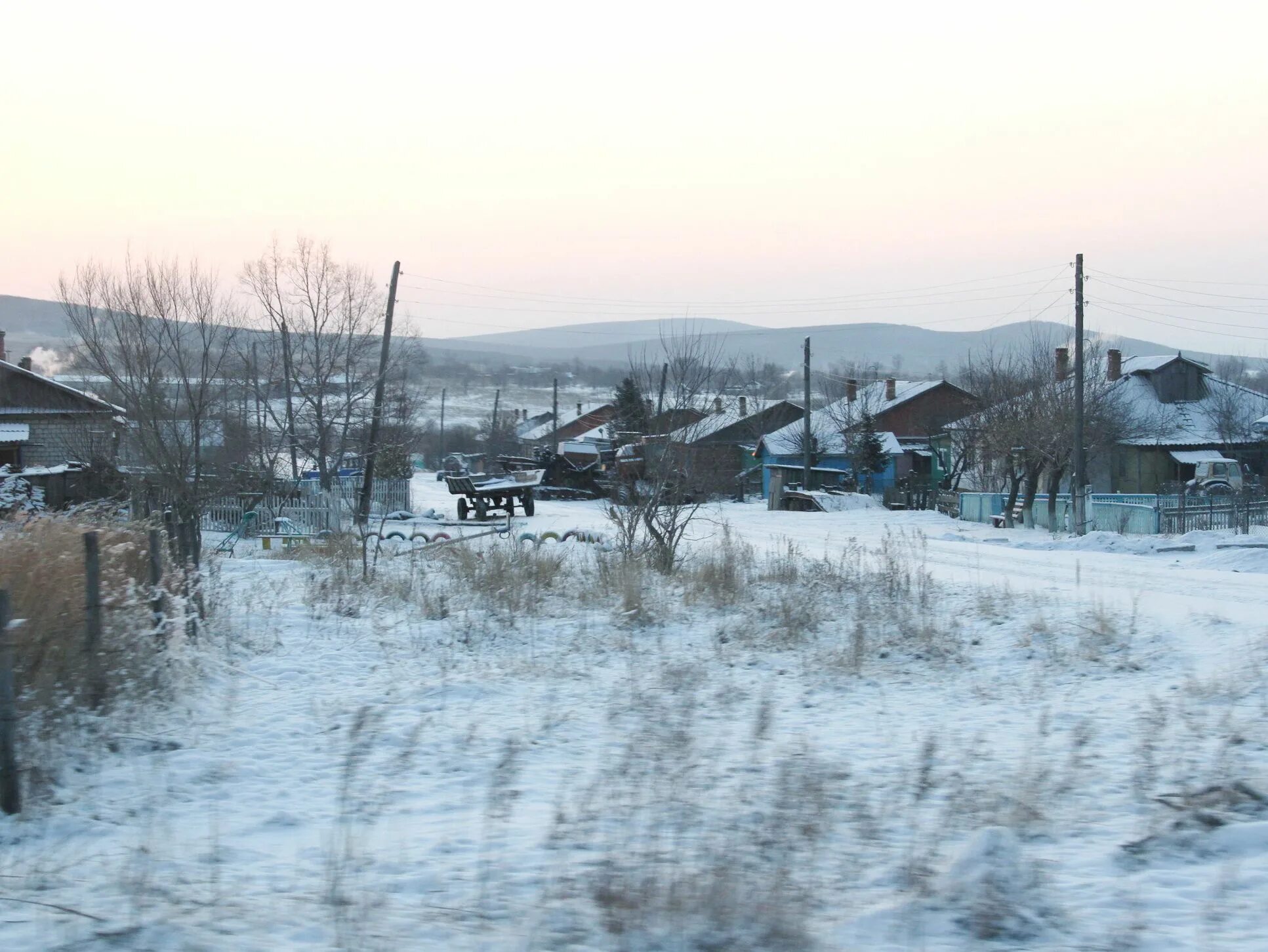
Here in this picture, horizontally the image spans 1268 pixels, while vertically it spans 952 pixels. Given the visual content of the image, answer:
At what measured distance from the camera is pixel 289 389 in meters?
32.2

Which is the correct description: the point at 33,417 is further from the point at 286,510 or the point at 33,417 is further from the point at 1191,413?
the point at 1191,413

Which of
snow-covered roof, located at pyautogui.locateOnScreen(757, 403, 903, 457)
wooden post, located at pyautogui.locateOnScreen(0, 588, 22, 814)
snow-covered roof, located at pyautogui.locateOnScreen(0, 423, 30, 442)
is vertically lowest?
wooden post, located at pyautogui.locateOnScreen(0, 588, 22, 814)

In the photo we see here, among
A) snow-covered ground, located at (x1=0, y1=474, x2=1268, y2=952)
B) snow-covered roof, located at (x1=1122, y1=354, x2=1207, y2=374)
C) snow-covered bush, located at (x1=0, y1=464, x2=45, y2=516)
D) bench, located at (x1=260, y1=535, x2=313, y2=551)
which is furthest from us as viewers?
snow-covered roof, located at (x1=1122, y1=354, x2=1207, y2=374)

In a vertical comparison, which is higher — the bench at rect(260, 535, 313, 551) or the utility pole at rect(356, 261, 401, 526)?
the utility pole at rect(356, 261, 401, 526)

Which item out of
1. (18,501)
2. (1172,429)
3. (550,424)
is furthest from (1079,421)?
(550,424)

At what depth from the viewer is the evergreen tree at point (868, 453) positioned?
155 ft

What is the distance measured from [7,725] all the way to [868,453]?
147 ft

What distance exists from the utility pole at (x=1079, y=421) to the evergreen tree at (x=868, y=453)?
60.6 feet

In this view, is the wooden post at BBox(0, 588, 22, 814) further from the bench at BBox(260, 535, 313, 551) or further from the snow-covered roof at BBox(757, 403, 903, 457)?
the snow-covered roof at BBox(757, 403, 903, 457)

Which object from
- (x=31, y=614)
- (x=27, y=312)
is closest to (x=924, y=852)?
(x=31, y=614)

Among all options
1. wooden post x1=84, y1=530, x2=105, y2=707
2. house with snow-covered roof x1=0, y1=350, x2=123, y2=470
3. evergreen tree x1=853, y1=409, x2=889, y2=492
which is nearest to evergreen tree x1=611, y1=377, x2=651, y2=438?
evergreen tree x1=853, y1=409, x2=889, y2=492

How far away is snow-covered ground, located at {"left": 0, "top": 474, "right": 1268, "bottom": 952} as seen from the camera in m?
3.73

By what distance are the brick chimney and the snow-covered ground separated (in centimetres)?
2506

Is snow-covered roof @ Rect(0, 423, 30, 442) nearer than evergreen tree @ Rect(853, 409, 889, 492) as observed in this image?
Yes
